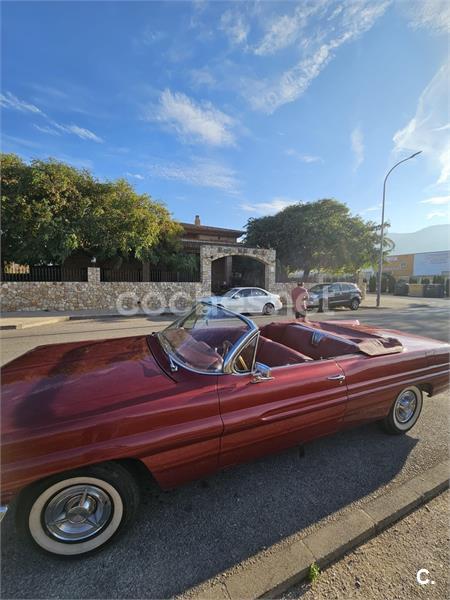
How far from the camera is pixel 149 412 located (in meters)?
1.65

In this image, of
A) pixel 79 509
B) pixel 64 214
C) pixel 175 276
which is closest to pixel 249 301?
pixel 175 276

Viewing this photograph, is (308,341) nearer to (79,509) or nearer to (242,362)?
(242,362)

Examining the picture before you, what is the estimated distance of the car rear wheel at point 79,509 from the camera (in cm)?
148

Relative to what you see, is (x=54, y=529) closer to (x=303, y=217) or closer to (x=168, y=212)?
(x=168, y=212)

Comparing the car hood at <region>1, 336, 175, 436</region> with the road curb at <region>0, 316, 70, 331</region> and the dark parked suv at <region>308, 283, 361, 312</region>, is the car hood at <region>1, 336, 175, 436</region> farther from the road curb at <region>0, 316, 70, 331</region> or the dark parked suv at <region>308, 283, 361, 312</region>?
the dark parked suv at <region>308, 283, 361, 312</region>

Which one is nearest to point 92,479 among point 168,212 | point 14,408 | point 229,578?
point 14,408

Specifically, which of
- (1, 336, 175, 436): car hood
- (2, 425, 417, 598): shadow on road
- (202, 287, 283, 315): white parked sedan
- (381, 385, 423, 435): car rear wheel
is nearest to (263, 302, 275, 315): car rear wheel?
(202, 287, 283, 315): white parked sedan

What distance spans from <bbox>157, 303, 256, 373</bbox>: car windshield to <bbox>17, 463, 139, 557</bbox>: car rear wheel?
0.81m

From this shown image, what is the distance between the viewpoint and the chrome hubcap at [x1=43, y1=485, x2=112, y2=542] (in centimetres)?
155

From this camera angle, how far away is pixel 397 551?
5.61 ft

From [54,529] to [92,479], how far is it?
1.19ft

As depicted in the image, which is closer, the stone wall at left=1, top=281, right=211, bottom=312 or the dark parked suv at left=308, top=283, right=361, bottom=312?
the stone wall at left=1, top=281, right=211, bottom=312

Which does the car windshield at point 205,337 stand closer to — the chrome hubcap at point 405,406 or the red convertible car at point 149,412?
the red convertible car at point 149,412

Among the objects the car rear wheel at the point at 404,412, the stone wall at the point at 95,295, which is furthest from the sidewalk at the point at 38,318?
the car rear wheel at the point at 404,412
